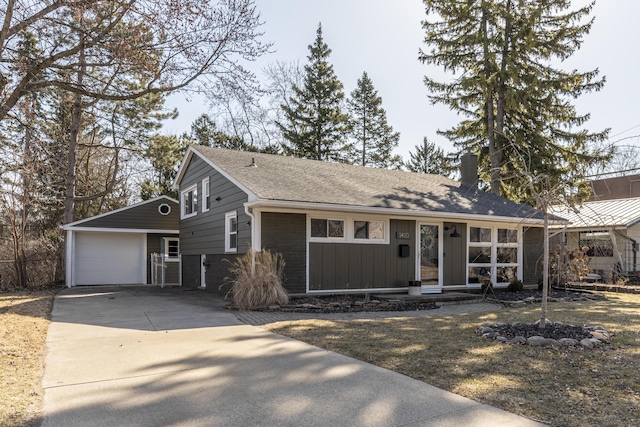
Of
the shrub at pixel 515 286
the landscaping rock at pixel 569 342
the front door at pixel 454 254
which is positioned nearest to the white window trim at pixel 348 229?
the front door at pixel 454 254

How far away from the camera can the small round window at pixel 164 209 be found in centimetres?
1875

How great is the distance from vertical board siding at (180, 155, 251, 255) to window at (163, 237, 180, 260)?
1738 mm

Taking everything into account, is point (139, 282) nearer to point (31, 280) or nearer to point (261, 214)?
point (31, 280)

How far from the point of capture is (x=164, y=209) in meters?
18.9

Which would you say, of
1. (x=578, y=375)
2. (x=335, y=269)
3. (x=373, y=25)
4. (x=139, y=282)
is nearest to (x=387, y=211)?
(x=335, y=269)

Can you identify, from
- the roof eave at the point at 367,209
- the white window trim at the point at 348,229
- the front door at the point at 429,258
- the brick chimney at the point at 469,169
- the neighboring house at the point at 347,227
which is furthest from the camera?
the brick chimney at the point at 469,169

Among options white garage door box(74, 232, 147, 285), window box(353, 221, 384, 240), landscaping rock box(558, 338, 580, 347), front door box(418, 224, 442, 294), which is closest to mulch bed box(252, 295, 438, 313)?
window box(353, 221, 384, 240)

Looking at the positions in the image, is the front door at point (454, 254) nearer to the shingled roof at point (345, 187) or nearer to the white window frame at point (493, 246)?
the white window frame at point (493, 246)

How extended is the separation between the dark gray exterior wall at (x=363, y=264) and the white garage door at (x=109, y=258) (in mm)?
10177

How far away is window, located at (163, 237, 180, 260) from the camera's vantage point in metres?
18.9

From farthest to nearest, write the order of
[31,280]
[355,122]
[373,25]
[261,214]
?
[355,122] < [31,280] < [373,25] < [261,214]

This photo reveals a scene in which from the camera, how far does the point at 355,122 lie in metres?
33.0

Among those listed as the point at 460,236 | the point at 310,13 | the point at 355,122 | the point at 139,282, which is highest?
the point at 355,122

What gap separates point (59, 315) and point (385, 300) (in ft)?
23.1
